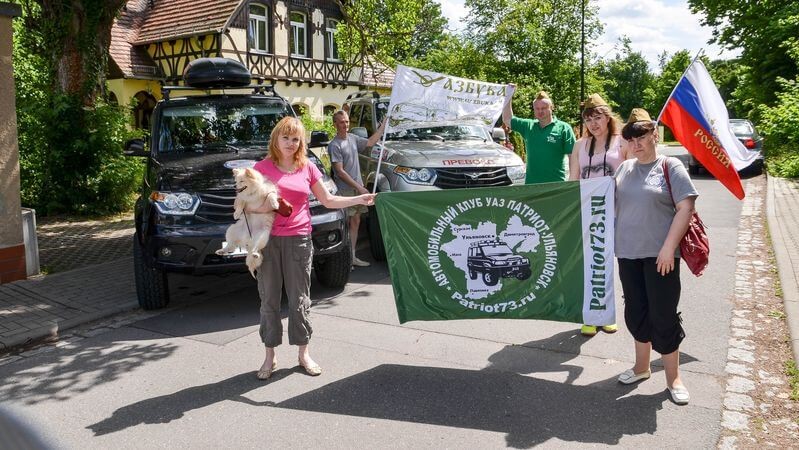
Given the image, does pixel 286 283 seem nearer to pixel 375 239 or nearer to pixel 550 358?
pixel 550 358

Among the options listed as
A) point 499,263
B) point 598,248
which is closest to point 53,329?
point 499,263

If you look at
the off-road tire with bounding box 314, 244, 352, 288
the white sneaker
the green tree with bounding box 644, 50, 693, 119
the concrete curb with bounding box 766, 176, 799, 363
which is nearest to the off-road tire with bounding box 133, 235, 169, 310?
the off-road tire with bounding box 314, 244, 352, 288

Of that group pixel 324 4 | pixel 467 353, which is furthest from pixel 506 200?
pixel 324 4

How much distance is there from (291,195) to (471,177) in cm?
424

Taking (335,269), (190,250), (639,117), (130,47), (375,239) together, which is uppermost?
(130,47)

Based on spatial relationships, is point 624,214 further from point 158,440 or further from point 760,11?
point 760,11

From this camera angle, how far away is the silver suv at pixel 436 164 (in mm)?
8617

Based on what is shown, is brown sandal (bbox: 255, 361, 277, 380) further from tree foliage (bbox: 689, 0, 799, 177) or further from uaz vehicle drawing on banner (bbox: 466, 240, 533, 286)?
tree foliage (bbox: 689, 0, 799, 177)

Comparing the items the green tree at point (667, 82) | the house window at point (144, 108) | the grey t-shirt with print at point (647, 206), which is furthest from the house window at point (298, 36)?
the green tree at point (667, 82)

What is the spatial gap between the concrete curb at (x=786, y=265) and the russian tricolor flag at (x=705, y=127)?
5.06 feet

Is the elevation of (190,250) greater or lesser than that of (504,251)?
lesser

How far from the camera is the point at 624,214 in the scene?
4496 mm

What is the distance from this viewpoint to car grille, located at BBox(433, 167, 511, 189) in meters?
8.62

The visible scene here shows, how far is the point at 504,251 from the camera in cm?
500
